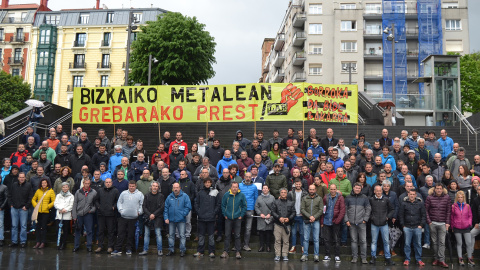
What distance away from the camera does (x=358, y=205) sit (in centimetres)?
1036

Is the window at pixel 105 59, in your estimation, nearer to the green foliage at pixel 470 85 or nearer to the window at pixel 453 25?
the green foliage at pixel 470 85

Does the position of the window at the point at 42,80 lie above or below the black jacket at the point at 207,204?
above

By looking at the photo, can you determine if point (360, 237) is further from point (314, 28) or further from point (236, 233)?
point (314, 28)

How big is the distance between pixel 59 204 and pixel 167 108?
19.3 ft

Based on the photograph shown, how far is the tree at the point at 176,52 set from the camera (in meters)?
34.6

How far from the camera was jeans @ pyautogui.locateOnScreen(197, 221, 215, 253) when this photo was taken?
10.5m

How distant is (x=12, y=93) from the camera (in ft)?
165

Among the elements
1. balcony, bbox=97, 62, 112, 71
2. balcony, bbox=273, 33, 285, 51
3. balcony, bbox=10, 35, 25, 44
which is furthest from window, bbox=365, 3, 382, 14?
balcony, bbox=10, 35, 25, 44

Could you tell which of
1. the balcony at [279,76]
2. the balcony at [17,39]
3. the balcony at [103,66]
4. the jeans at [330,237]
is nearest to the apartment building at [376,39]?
the balcony at [279,76]

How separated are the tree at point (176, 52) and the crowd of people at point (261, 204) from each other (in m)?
22.9

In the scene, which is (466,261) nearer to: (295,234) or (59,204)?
(295,234)

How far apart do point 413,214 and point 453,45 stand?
53337 millimetres

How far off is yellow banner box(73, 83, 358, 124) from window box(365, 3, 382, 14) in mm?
45846

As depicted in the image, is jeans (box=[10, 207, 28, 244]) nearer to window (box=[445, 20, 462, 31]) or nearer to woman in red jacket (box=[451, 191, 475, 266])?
woman in red jacket (box=[451, 191, 475, 266])
